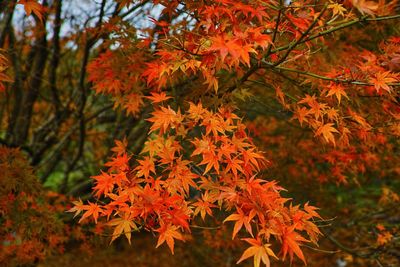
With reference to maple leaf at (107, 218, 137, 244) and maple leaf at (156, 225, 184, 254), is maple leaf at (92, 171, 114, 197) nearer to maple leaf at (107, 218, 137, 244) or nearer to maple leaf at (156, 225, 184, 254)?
maple leaf at (107, 218, 137, 244)

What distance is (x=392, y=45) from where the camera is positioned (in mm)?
2930

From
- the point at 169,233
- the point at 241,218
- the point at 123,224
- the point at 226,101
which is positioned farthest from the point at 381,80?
the point at 123,224

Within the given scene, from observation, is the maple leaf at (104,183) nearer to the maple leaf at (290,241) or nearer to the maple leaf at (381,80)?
the maple leaf at (290,241)

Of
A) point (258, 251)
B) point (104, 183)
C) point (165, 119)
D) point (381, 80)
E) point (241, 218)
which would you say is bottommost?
point (258, 251)

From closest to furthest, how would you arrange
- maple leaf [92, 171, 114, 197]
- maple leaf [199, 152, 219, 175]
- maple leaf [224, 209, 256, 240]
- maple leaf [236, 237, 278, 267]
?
maple leaf [236, 237, 278, 267] → maple leaf [224, 209, 256, 240] → maple leaf [199, 152, 219, 175] → maple leaf [92, 171, 114, 197]

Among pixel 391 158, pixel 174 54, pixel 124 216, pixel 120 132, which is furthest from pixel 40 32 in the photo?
pixel 391 158

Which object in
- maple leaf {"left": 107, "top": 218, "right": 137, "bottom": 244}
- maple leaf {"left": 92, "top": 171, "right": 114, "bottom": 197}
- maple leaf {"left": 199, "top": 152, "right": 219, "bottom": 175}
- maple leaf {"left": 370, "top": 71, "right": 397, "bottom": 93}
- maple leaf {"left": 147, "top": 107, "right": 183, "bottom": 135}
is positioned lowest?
maple leaf {"left": 107, "top": 218, "right": 137, "bottom": 244}

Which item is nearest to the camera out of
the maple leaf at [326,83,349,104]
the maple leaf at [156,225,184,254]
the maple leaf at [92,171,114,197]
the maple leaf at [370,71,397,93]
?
the maple leaf at [156,225,184,254]

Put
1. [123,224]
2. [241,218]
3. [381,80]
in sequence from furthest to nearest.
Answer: [381,80], [123,224], [241,218]

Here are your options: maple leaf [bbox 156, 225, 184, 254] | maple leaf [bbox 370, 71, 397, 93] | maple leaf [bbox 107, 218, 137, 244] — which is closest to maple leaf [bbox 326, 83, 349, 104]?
maple leaf [bbox 370, 71, 397, 93]

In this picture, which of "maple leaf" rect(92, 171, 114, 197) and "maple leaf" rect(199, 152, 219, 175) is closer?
"maple leaf" rect(199, 152, 219, 175)

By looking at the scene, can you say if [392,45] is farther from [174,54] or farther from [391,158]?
[391,158]

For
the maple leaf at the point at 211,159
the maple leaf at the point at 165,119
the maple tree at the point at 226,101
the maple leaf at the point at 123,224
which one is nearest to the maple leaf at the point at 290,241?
the maple tree at the point at 226,101

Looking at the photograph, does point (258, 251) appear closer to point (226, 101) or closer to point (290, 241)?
point (290, 241)
